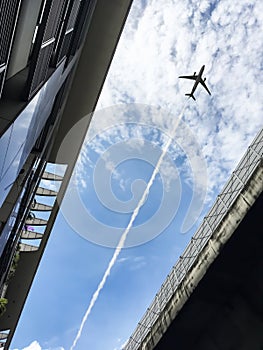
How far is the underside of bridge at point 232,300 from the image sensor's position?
525 cm

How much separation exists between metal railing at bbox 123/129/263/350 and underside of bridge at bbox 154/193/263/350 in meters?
0.72

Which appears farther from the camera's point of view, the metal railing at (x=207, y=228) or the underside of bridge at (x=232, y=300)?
the metal railing at (x=207, y=228)

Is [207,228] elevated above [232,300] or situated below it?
above

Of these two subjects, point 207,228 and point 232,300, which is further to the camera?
point 207,228

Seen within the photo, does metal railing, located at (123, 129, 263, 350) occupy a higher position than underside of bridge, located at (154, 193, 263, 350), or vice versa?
metal railing, located at (123, 129, 263, 350)

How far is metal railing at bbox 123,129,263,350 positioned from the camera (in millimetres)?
6426

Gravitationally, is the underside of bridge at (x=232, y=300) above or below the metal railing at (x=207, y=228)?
below

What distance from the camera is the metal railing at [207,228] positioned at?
6426 mm

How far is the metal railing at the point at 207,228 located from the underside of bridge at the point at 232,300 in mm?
717

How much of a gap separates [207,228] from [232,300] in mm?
2045

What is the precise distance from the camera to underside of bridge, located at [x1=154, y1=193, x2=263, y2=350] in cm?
525

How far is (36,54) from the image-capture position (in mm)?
9375

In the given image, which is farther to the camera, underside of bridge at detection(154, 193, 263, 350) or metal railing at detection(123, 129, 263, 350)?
metal railing at detection(123, 129, 263, 350)

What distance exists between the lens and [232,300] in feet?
17.8
